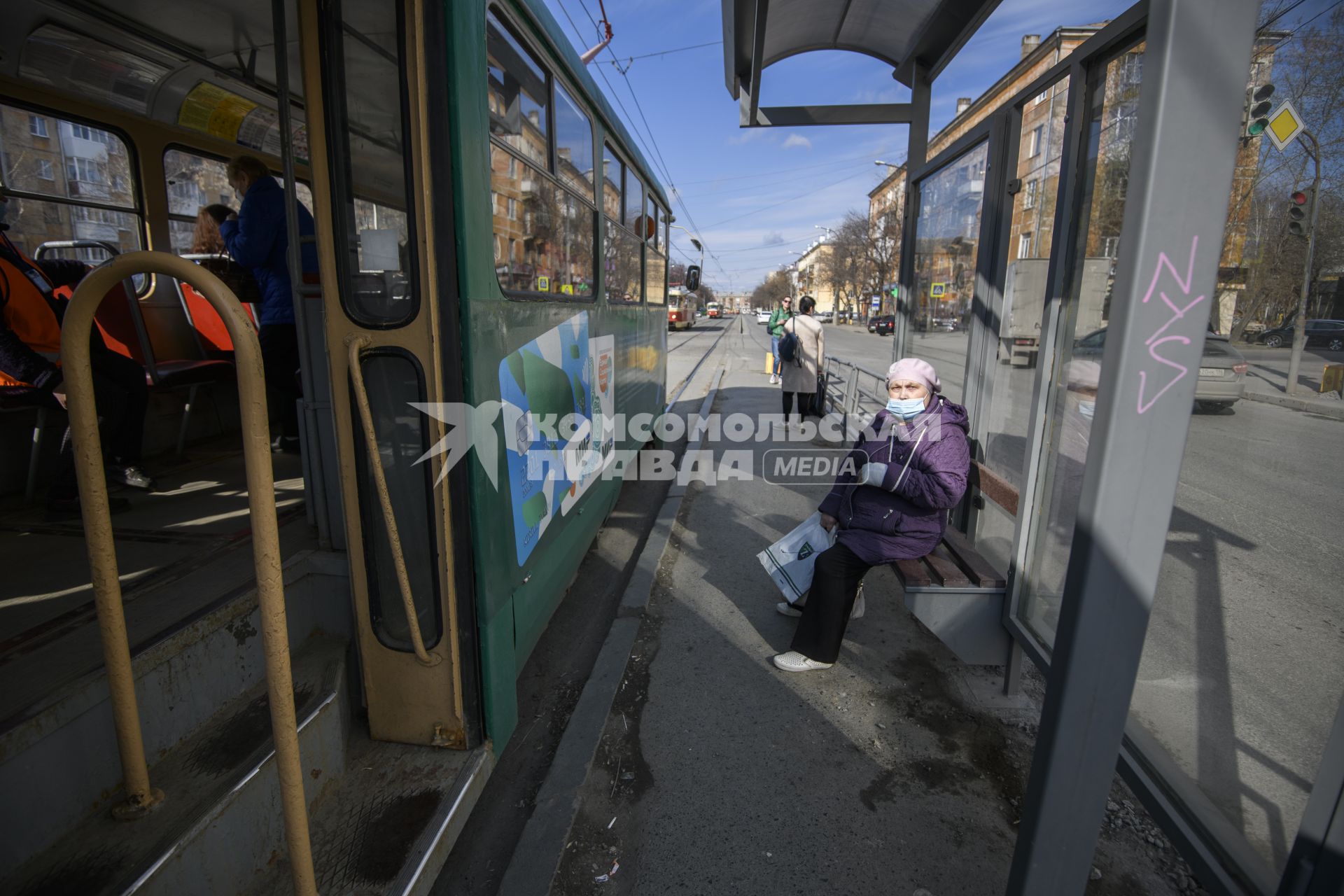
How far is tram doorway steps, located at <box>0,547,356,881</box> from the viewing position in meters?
1.57

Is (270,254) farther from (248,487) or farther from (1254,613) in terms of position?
(1254,613)

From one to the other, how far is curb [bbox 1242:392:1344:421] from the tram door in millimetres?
2481

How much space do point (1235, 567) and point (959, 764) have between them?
1318mm

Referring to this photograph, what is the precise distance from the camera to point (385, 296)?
2098 millimetres

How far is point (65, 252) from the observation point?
14.6 ft

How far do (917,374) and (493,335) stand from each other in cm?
208

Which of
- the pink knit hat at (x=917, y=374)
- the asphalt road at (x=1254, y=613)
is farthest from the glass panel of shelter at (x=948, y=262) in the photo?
the asphalt road at (x=1254, y=613)

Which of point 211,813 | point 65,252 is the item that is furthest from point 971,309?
point 65,252

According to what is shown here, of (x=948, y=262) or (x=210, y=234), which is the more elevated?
(x=210, y=234)

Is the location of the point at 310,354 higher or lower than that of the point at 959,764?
higher

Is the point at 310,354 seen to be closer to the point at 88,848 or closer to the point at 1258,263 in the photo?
the point at 88,848

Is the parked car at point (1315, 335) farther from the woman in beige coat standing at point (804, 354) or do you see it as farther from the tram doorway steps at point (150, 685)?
the woman in beige coat standing at point (804, 354)

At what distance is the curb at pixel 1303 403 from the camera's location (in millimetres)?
1784

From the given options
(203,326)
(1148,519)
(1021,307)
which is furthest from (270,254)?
(1148,519)
